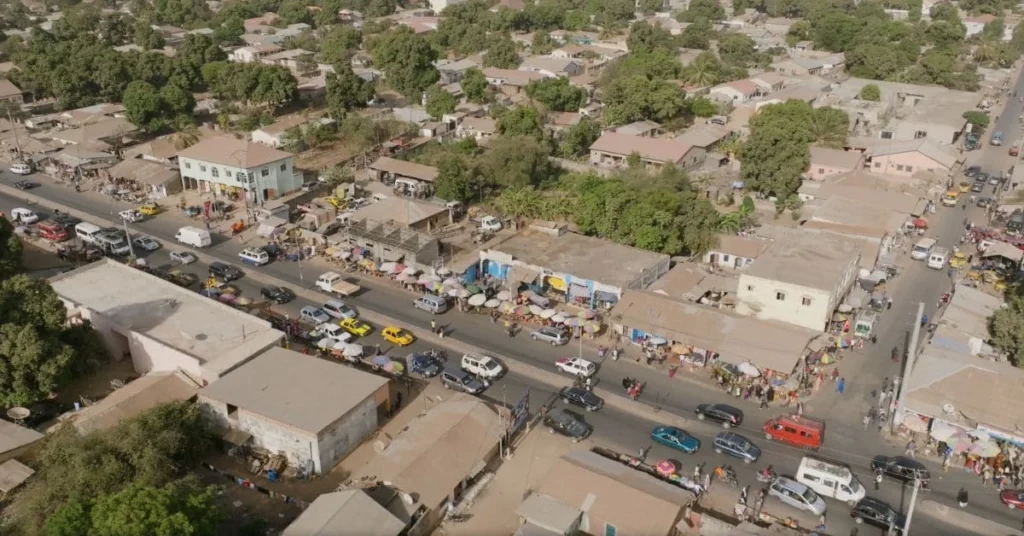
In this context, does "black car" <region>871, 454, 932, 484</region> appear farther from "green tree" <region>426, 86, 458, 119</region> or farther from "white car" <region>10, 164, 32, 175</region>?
"white car" <region>10, 164, 32, 175</region>

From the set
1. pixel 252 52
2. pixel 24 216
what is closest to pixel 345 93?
pixel 24 216

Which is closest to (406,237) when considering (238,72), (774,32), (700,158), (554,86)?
(700,158)

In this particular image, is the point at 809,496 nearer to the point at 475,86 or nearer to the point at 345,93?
the point at 345,93

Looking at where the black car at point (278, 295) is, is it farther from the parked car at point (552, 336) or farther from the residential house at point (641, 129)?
the residential house at point (641, 129)

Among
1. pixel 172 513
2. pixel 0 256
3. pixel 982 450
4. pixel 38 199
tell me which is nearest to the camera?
pixel 172 513

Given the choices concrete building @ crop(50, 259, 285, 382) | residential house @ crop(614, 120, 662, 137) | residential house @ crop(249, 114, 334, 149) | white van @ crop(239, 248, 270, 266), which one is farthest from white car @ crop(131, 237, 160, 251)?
residential house @ crop(614, 120, 662, 137)

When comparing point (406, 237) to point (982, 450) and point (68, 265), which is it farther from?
point (982, 450)
